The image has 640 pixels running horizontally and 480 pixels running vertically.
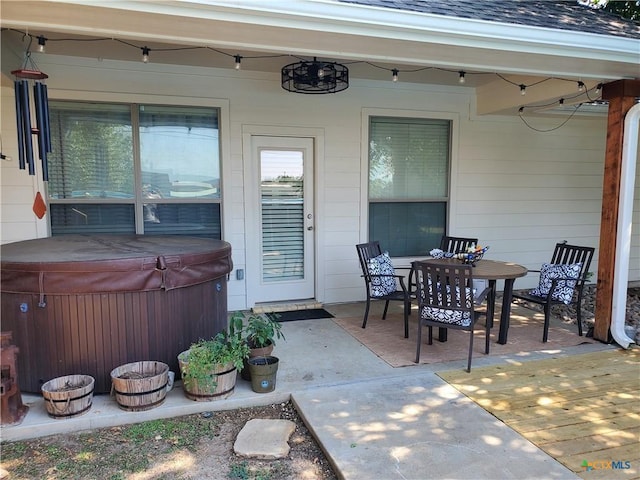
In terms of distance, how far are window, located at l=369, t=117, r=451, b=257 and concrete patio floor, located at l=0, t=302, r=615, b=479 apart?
2192 millimetres

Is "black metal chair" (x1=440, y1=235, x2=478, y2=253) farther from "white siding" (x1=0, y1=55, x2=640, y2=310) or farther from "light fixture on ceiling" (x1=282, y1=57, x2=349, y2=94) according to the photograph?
"light fixture on ceiling" (x1=282, y1=57, x2=349, y2=94)

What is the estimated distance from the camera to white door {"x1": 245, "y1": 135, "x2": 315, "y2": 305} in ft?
16.1

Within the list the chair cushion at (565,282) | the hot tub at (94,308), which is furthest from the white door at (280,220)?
the chair cushion at (565,282)

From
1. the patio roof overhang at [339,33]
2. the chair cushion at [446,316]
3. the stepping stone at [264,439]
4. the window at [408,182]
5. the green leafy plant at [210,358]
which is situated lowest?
the stepping stone at [264,439]

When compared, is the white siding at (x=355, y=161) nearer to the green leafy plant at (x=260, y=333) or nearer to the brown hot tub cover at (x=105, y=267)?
the brown hot tub cover at (x=105, y=267)

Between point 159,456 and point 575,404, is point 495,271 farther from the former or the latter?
point 159,456

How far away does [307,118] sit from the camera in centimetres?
500

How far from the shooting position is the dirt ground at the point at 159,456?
2203 mm

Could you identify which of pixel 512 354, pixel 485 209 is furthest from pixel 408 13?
pixel 485 209

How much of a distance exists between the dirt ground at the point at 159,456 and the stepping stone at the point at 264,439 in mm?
33

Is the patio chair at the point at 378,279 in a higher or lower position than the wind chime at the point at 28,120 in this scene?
lower

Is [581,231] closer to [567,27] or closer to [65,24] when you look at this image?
[567,27]

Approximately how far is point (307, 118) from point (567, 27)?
103 inches

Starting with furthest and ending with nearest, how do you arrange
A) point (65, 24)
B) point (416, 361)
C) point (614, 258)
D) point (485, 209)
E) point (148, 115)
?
1. point (485, 209)
2. point (148, 115)
3. point (614, 258)
4. point (416, 361)
5. point (65, 24)
